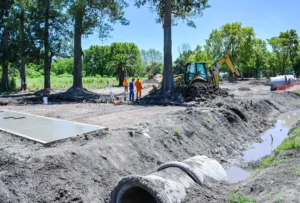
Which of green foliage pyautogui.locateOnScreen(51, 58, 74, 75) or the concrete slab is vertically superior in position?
green foliage pyautogui.locateOnScreen(51, 58, 74, 75)

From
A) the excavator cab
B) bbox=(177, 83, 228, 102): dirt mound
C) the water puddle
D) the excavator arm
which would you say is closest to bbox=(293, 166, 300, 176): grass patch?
the water puddle

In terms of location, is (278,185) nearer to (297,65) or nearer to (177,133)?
(177,133)

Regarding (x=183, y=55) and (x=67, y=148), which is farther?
(x=183, y=55)

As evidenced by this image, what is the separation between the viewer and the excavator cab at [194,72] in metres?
19.4

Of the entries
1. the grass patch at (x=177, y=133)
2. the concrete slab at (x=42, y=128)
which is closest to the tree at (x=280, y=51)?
the grass patch at (x=177, y=133)

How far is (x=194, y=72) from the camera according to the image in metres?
19.6

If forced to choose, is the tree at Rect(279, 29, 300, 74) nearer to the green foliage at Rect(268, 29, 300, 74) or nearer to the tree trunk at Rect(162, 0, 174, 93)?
the green foliage at Rect(268, 29, 300, 74)

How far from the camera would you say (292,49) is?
164 feet

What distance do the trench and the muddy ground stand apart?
323 millimetres

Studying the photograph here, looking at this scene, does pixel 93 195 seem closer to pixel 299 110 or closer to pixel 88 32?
pixel 299 110

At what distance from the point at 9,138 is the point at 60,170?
3209mm

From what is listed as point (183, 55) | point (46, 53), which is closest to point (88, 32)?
point (46, 53)

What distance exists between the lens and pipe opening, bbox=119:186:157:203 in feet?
16.1

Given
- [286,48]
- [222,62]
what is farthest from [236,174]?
[286,48]
